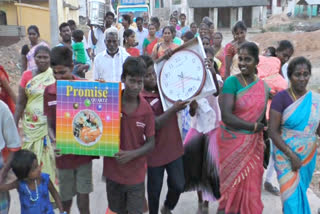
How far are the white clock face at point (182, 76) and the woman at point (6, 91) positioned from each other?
5.09 feet

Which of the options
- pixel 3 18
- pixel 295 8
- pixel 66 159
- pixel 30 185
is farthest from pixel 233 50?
pixel 295 8

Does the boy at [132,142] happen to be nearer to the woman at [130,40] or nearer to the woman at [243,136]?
the woman at [243,136]

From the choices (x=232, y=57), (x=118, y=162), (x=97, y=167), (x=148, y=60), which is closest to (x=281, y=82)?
(x=232, y=57)

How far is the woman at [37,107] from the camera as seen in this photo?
376 cm

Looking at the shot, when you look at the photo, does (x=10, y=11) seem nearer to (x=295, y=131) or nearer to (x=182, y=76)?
(x=182, y=76)

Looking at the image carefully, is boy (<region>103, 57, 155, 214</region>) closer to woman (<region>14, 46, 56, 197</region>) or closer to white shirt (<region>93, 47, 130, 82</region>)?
woman (<region>14, 46, 56, 197</region>)

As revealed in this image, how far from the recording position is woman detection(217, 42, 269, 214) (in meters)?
3.29

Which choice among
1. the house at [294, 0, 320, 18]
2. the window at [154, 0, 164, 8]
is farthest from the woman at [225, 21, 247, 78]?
the window at [154, 0, 164, 8]

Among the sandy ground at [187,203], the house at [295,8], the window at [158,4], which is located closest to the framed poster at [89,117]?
the sandy ground at [187,203]

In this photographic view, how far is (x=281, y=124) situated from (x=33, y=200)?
2.23 meters

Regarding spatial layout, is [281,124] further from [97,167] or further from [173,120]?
[97,167]

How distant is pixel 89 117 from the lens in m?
2.86

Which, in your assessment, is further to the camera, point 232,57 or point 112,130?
point 232,57

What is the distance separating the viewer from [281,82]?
173 inches
